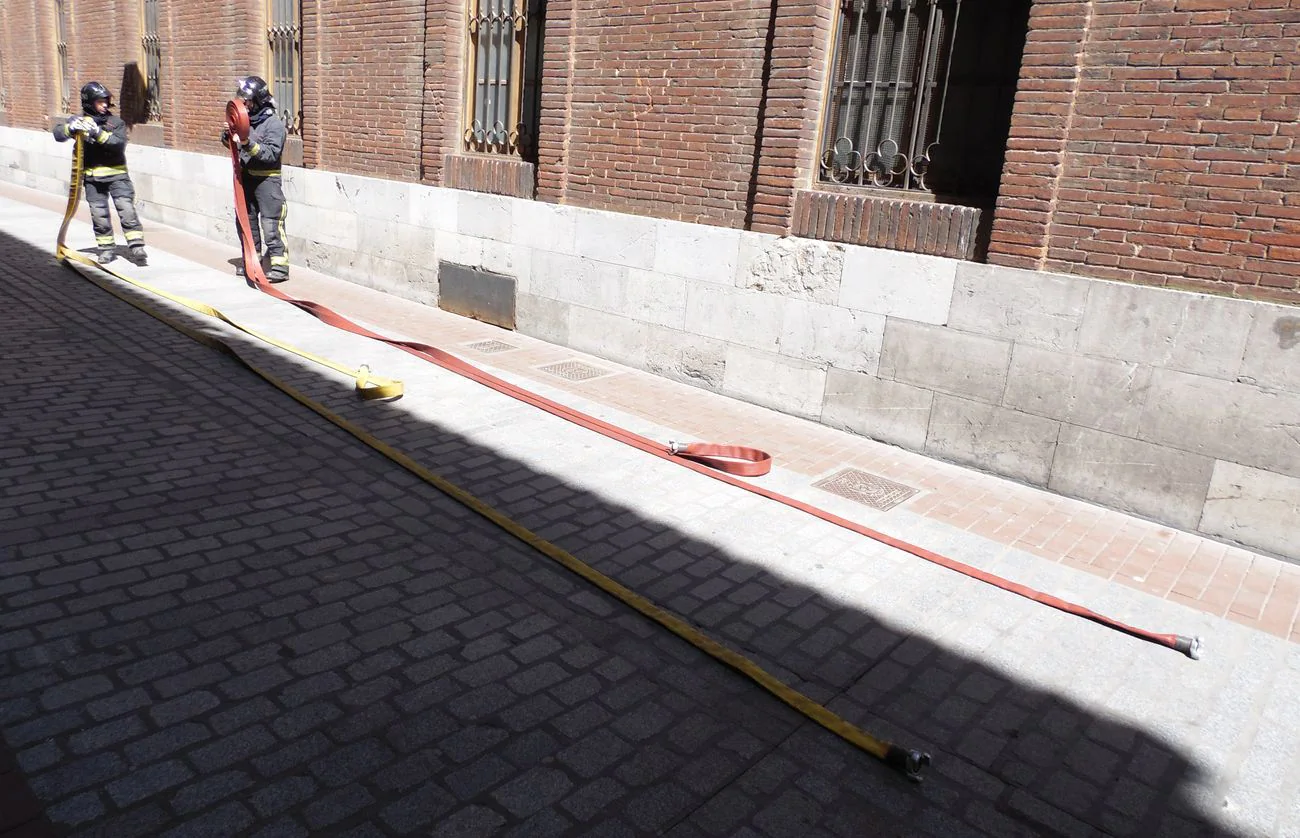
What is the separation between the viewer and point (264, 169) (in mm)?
10508

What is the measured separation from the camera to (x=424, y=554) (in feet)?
14.3

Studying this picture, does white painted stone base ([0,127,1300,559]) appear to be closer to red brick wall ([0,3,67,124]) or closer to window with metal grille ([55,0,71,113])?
window with metal grille ([55,0,71,113])

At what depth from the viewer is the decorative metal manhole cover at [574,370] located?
7.89 meters

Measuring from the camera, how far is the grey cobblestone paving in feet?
9.09

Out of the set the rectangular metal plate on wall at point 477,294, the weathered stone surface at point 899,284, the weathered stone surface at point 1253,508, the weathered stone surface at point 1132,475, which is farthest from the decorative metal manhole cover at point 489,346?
the weathered stone surface at point 1253,508

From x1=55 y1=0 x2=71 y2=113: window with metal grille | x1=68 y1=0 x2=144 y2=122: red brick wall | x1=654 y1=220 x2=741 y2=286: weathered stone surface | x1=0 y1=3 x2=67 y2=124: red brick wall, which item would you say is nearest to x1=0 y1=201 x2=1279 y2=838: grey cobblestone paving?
x1=654 y1=220 x2=741 y2=286: weathered stone surface

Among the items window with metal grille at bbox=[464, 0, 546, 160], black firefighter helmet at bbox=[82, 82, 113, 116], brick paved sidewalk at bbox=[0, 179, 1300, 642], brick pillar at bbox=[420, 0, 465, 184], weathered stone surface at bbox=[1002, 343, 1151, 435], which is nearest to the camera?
brick paved sidewalk at bbox=[0, 179, 1300, 642]

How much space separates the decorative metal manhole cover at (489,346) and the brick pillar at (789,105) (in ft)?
9.21

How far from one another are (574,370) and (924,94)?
11.8 feet

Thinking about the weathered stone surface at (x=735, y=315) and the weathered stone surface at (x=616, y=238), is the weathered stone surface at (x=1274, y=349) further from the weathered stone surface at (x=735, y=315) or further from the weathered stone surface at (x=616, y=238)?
the weathered stone surface at (x=616, y=238)

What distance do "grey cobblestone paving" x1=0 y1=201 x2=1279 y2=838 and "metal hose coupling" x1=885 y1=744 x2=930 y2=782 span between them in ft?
0.17

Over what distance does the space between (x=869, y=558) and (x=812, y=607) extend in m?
0.73

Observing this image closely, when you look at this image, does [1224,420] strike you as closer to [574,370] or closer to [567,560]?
[567,560]

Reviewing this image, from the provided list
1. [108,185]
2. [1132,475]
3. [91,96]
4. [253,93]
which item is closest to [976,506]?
[1132,475]
